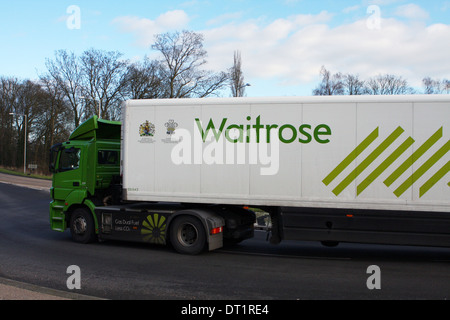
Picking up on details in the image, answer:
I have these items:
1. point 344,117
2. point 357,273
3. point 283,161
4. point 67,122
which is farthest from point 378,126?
point 67,122

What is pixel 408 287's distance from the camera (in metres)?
6.22

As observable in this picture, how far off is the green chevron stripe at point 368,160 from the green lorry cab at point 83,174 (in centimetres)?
551

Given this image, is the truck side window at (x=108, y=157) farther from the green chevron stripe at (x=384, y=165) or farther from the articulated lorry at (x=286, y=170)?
the green chevron stripe at (x=384, y=165)

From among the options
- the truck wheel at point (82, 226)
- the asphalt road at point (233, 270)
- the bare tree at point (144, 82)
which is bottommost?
the asphalt road at point (233, 270)

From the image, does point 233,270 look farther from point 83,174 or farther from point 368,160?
point 83,174

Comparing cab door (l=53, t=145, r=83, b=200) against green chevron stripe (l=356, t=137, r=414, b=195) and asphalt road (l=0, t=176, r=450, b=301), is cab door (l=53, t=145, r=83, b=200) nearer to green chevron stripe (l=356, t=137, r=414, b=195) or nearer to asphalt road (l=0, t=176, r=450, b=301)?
Answer: asphalt road (l=0, t=176, r=450, b=301)

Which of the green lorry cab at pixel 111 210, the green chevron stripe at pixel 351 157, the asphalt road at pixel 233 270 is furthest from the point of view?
the green lorry cab at pixel 111 210

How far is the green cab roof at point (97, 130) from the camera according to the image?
401 inches

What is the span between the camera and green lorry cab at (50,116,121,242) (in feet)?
32.8

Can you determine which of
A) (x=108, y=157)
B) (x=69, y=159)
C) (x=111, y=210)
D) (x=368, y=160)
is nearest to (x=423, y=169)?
(x=368, y=160)

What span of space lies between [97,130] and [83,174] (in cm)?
117

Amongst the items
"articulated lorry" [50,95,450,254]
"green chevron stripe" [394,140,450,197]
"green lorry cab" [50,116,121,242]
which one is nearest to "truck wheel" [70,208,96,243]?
"green lorry cab" [50,116,121,242]

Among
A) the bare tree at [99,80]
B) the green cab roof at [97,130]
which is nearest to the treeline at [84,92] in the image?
the bare tree at [99,80]

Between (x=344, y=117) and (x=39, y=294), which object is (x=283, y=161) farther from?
(x=39, y=294)
